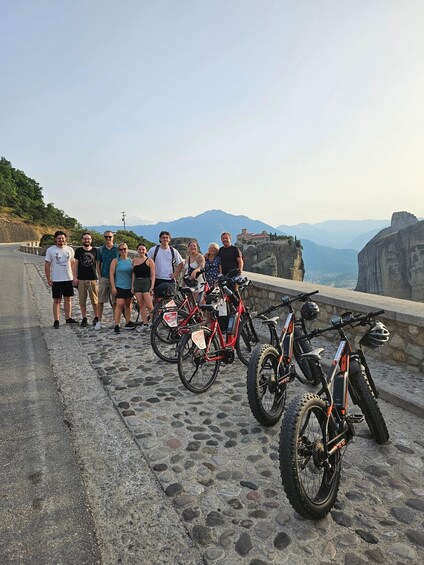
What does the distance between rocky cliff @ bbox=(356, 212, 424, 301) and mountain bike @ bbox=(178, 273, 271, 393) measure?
288 ft

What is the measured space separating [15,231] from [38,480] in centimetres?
7255

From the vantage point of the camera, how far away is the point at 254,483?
9.11 feet

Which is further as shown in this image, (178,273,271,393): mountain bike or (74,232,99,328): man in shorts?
(74,232,99,328): man in shorts

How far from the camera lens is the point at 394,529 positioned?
7.68 feet

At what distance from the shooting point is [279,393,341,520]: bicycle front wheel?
7.35ft

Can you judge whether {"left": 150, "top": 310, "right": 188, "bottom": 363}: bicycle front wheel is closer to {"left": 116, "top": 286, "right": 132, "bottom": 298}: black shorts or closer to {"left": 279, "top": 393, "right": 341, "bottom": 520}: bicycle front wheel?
{"left": 116, "top": 286, "right": 132, "bottom": 298}: black shorts

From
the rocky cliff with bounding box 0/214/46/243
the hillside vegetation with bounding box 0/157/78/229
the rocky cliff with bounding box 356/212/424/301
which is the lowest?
the rocky cliff with bounding box 356/212/424/301

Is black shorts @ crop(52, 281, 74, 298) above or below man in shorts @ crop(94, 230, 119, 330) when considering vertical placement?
below

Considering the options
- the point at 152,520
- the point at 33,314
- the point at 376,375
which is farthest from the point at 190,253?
the point at 152,520

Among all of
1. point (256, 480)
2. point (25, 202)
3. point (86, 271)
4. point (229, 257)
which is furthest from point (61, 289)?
point (25, 202)

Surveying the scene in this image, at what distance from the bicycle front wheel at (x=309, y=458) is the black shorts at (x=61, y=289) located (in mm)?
6080

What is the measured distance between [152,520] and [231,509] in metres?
0.54

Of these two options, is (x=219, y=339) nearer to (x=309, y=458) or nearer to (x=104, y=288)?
(x=309, y=458)

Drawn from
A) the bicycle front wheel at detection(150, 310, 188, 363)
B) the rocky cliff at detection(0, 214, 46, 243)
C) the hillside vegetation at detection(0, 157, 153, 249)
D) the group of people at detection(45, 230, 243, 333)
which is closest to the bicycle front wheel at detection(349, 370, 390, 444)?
the bicycle front wheel at detection(150, 310, 188, 363)
